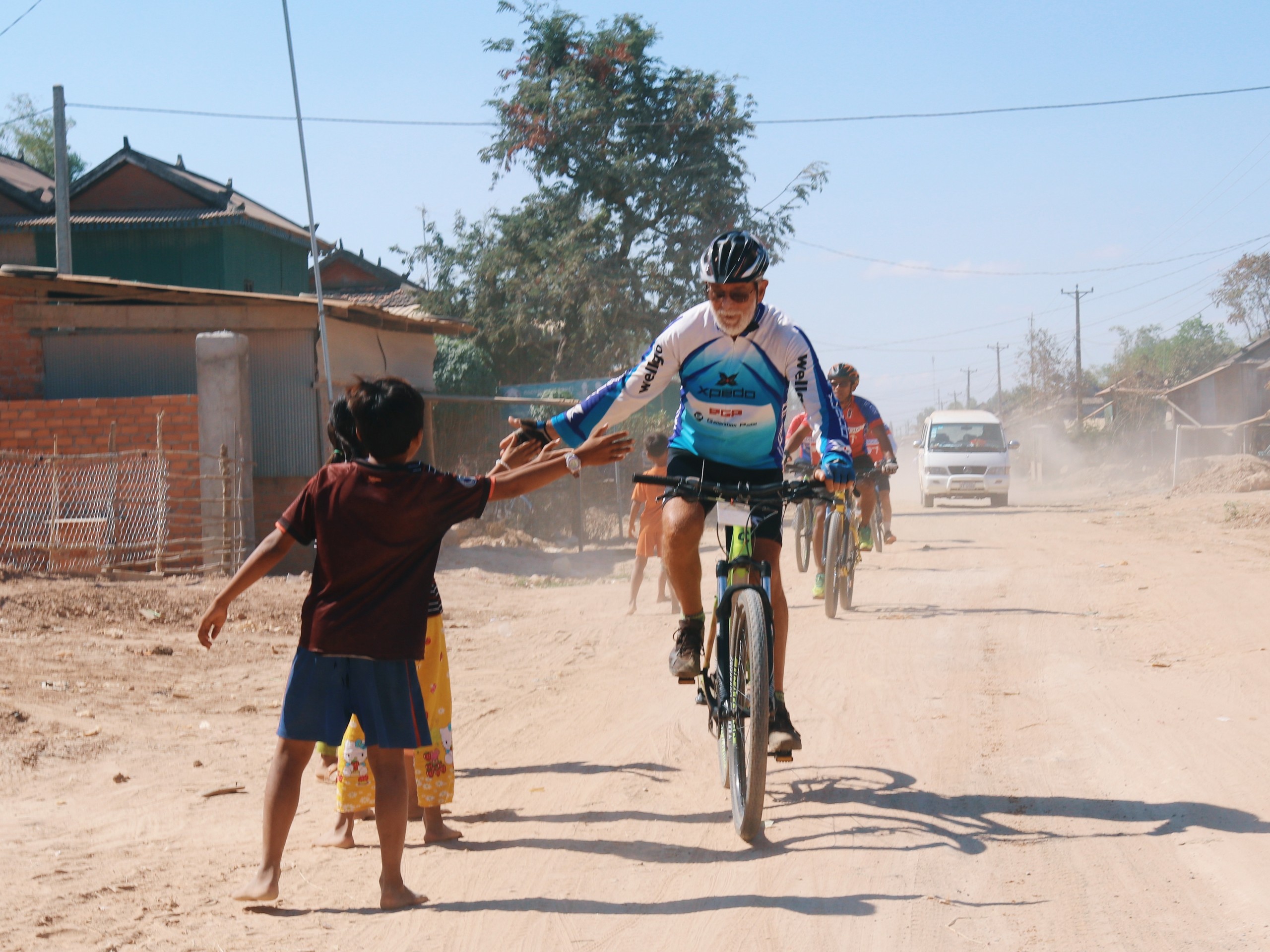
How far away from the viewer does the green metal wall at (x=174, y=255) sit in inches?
1121

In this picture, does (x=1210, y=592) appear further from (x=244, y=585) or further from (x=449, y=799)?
(x=244, y=585)

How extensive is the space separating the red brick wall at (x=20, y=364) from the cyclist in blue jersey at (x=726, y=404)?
14575 mm

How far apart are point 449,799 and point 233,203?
2798 centimetres

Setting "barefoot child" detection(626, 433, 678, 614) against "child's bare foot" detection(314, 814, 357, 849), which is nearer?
"child's bare foot" detection(314, 814, 357, 849)

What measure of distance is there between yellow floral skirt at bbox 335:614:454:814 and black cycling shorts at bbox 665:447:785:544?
3.91 ft

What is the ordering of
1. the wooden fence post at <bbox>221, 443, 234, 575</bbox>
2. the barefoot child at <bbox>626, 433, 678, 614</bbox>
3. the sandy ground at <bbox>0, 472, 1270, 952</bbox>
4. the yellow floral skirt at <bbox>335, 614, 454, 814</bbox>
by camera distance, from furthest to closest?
the wooden fence post at <bbox>221, 443, 234, 575</bbox>
the barefoot child at <bbox>626, 433, 678, 614</bbox>
the yellow floral skirt at <bbox>335, 614, 454, 814</bbox>
the sandy ground at <bbox>0, 472, 1270, 952</bbox>

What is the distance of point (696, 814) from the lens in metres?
4.64

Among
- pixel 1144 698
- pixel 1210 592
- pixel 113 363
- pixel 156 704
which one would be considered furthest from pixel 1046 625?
pixel 113 363

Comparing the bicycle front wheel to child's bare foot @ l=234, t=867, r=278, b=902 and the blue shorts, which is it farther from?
child's bare foot @ l=234, t=867, r=278, b=902

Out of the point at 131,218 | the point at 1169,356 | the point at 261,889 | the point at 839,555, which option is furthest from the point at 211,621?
the point at 1169,356

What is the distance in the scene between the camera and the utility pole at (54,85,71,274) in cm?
2195

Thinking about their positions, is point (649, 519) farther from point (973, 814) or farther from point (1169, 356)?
point (1169, 356)

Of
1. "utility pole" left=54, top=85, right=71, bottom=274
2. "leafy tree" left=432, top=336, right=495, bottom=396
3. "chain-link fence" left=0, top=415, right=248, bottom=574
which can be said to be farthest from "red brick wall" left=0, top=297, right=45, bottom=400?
"leafy tree" left=432, top=336, right=495, bottom=396

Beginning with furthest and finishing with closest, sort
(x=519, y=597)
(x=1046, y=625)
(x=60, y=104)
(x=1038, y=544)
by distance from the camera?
(x=60, y=104)
(x=1038, y=544)
(x=519, y=597)
(x=1046, y=625)
